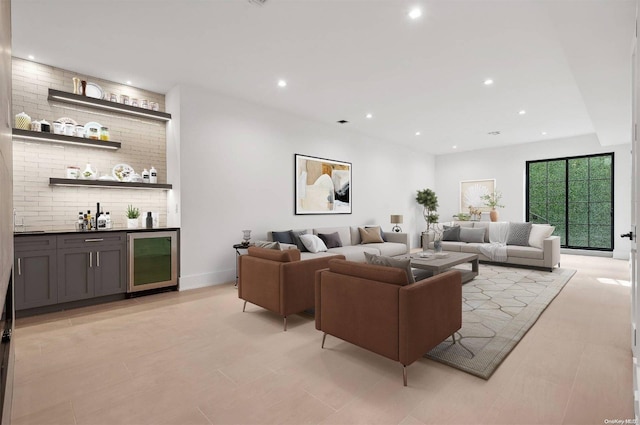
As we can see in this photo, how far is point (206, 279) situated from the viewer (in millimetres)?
4973

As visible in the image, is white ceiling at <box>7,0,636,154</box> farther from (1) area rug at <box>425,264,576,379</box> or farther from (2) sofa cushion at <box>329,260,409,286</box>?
(1) area rug at <box>425,264,576,379</box>

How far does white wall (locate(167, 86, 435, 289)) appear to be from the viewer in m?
4.80

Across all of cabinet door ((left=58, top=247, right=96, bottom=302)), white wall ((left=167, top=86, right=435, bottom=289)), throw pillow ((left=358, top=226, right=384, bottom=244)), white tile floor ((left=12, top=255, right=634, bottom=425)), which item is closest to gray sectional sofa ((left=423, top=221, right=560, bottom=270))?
throw pillow ((left=358, top=226, right=384, bottom=244))

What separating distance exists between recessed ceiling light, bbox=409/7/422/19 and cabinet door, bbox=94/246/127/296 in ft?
14.5

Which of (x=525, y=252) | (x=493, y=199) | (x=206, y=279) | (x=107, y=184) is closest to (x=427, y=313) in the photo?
(x=206, y=279)

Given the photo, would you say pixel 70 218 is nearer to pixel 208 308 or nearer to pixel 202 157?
pixel 202 157

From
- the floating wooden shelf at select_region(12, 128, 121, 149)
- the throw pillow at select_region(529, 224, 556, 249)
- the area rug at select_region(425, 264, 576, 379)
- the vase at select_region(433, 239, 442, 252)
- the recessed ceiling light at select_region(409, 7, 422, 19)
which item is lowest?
the area rug at select_region(425, 264, 576, 379)

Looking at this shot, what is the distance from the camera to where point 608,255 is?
7.63 meters

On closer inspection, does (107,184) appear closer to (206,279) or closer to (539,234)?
(206,279)

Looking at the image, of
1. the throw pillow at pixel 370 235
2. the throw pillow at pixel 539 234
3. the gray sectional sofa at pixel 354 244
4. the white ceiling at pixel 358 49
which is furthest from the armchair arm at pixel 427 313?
the throw pillow at pixel 539 234

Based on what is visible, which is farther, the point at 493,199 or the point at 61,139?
the point at 493,199

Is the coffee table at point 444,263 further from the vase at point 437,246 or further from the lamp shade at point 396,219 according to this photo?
Result: the lamp shade at point 396,219

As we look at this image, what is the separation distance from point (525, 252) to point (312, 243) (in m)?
4.09

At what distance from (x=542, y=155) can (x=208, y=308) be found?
30.2 ft
